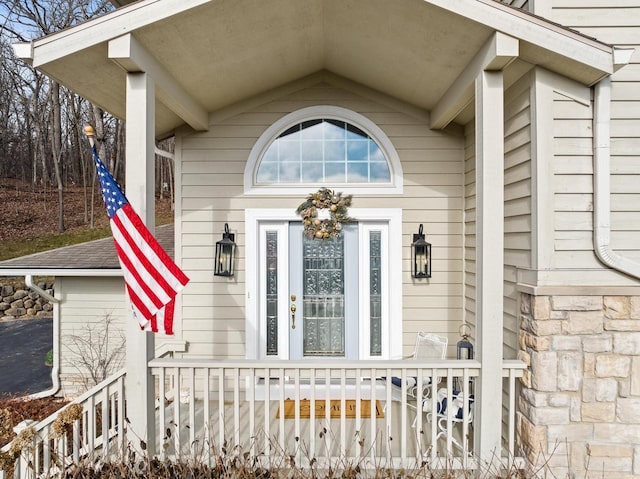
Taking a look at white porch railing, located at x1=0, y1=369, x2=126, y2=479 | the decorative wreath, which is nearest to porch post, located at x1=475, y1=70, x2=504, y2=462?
the decorative wreath

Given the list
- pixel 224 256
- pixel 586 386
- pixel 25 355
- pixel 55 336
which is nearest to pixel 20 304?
pixel 25 355

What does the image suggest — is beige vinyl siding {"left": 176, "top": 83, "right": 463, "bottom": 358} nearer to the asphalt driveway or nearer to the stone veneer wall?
the stone veneer wall

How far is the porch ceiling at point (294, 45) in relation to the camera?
261 cm

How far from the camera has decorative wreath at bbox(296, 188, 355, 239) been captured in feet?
14.0

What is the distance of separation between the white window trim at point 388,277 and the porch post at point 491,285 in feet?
5.25

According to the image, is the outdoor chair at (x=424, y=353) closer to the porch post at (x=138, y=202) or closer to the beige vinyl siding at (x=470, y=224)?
the beige vinyl siding at (x=470, y=224)

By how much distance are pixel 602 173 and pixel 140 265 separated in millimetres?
3272

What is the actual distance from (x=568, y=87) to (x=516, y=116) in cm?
38

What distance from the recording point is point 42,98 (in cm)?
1540

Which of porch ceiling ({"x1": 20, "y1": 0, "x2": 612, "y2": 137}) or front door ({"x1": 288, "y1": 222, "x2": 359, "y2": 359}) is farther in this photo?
front door ({"x1": 288, "y1": 222, "x2": 359, "y2": 359})

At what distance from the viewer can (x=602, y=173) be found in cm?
282

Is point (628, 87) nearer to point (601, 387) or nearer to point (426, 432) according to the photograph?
point (601, 387)

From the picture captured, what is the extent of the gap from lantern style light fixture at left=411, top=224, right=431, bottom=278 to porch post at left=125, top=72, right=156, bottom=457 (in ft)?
8.82

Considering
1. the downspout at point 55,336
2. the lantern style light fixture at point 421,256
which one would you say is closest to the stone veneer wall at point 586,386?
the lantern style light fixture at point 421,256
